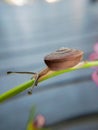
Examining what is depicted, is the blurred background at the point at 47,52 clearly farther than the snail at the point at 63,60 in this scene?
Yes

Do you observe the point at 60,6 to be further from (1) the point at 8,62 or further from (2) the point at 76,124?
(2) the point at 76,124

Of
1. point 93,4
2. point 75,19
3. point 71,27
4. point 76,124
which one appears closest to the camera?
point 76,124

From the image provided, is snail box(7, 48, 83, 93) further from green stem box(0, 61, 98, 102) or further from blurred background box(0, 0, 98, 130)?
blurred background box(0, 0, 98, 130)

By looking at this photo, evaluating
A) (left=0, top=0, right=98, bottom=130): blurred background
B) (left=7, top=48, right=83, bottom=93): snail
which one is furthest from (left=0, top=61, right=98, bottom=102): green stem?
(left=0, top=0, right=98, bottom=130): blurred background

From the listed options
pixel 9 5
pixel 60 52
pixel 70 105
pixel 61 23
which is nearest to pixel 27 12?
pixel 9 5

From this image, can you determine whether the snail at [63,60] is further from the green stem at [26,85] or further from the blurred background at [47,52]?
the blurred background at [47,52]

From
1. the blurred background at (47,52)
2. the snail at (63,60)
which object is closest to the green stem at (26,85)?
the snail at (63,60)

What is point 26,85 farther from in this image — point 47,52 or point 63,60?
point 47,52

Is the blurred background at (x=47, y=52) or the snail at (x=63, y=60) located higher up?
the snail at (x=63, y=60)
